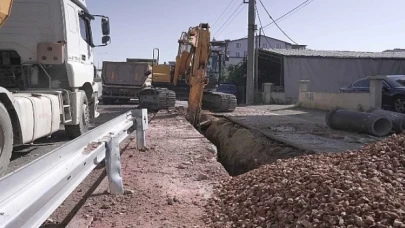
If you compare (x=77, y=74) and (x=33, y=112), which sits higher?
(x=77, y=74)

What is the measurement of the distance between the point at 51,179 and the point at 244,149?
7.64 meters

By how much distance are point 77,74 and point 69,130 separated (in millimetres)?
1226

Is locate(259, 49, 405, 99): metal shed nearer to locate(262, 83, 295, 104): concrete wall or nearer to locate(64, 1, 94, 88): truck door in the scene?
locate(262, 83, 295, 104): concrete wall

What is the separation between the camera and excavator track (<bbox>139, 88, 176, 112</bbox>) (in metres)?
18.8

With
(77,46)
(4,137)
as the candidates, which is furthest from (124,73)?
(4,137)

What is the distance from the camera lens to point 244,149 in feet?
34.0

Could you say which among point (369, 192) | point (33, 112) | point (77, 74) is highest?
point (77, 74)

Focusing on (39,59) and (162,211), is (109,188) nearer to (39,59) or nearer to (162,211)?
(162,211)

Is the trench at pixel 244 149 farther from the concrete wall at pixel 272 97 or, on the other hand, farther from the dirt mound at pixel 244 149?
the concrete wall at pixel 272 97

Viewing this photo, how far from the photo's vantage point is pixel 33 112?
6.88 meters

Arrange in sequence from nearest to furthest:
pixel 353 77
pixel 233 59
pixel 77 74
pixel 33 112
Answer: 1. pixel 33 112
2. pixel 77 74
3. pixel 353 77
4. pixel 233 59

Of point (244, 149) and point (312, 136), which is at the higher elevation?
point (312, 136)

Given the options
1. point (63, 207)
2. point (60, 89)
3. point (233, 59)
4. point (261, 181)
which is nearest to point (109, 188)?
point (63, 207)

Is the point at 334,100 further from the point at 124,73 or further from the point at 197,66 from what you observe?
the point at 124,73
